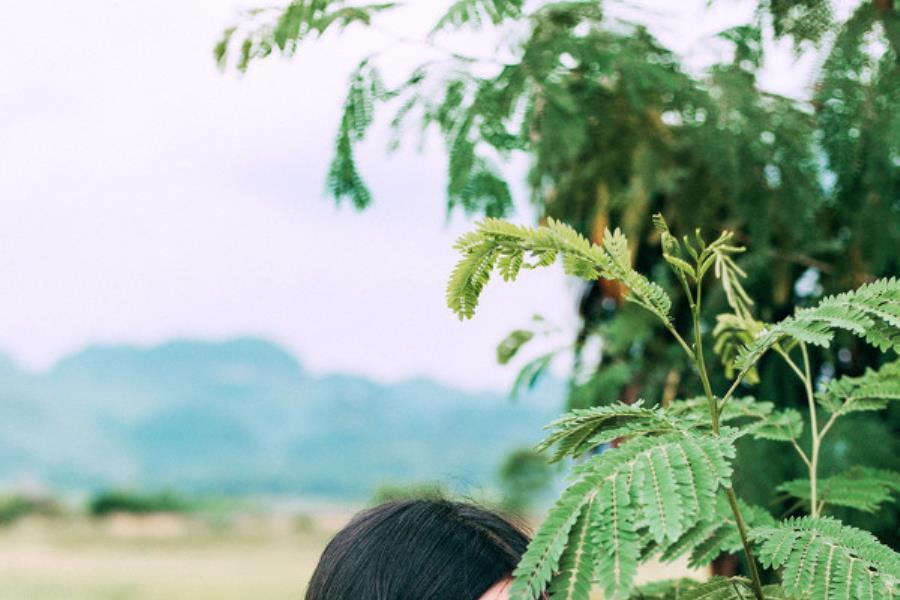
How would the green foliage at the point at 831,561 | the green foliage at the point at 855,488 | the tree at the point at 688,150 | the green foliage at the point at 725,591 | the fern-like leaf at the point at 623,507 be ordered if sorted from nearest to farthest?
the fern-like leaf at the point at 623,507 → the green foliage at the point at 831,561 → the green foliage at the point at 725,591 → the green foliage at the point at 855,488 → the tree at the point at 688,150

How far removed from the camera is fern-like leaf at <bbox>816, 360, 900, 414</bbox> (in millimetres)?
1312

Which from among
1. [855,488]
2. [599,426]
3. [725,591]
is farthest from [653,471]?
[855,488]

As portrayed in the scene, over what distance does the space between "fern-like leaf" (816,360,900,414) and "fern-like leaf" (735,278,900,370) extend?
0.34 m

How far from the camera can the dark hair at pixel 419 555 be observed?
114 cm

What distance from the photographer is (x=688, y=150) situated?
2.73 m

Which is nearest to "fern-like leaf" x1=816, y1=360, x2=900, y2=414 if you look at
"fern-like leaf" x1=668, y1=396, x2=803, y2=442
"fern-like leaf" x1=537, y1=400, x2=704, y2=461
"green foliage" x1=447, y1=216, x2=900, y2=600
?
"fern-like leaf" x1=668, y1=396, x2=803, y2=442

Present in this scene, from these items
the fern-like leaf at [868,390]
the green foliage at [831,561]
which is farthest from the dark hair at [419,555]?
the fern-like leaf at [868,390]

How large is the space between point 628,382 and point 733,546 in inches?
64.3

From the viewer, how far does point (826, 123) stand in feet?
7.11

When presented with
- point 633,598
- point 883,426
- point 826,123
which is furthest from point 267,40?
point 883,426

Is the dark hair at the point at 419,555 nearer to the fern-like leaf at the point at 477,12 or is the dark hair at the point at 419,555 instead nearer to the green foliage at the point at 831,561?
the green foliage at the point at 831,561

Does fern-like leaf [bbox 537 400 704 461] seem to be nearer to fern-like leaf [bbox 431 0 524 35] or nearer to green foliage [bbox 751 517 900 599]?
green foliage [bbox 751 517 900 599]

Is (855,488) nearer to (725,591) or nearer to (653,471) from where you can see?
(725,591)

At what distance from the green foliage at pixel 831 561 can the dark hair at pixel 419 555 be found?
0.31m
